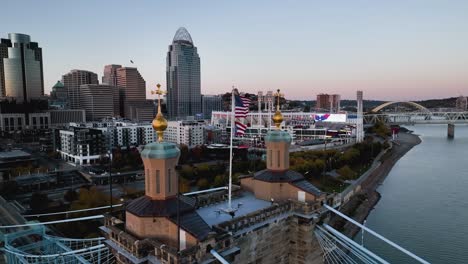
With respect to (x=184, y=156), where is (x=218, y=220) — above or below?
above

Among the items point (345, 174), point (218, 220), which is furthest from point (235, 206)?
point (345, 174)

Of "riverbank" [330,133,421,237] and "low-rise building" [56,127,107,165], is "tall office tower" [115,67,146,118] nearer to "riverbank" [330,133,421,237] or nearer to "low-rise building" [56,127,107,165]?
"low-rise building" [56,127,107,165]

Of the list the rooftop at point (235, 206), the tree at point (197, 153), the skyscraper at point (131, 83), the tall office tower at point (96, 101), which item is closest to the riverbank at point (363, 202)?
the rooftop at point (235, 206)

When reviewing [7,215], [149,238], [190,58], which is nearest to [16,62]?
[190,58]

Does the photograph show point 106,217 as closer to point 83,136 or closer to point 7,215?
point 7,215

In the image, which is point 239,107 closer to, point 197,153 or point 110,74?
point 197,153

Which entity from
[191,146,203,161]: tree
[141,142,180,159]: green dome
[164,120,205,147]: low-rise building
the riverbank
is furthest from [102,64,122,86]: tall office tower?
[141,142,180,159]: green dome
